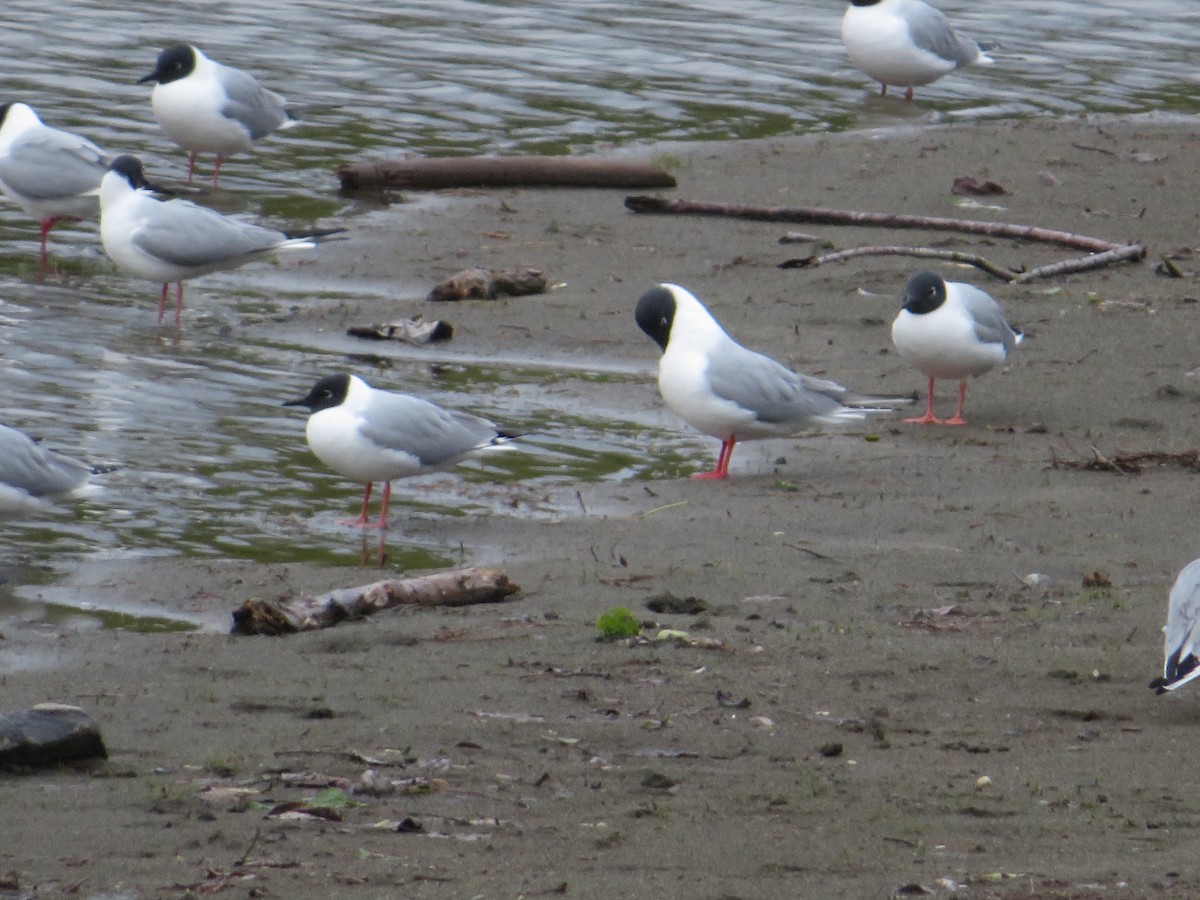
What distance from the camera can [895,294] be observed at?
37.4 ft

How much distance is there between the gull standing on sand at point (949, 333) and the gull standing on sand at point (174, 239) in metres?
4.46

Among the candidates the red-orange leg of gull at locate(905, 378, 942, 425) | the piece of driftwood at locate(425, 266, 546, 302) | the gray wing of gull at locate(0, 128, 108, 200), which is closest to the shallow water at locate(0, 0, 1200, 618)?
the gray wing of gull at locate(0, 128, 108, 200)

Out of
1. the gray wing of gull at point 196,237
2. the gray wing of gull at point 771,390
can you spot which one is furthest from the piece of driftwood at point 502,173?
the gray wing of gull at point 771,390

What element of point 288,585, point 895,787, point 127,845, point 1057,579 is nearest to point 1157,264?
point 1057,579

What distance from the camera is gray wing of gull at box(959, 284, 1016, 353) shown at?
9.51 m

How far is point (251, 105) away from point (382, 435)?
27.3 ft

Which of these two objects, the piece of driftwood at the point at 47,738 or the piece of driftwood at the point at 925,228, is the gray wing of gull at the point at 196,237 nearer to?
the piece of driftwood at the point at 925,228

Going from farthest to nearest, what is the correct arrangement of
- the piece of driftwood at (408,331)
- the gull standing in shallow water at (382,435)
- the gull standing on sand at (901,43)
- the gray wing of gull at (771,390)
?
the gull standing on sand at (901,43), the piece of driftwood at (408,331), the gray wing of gull at (771,390), the gull standing in shallow water at (382,435)

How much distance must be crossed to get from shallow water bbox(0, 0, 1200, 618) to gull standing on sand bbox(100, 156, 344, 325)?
31 cm

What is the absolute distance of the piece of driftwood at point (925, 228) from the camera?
11.5m

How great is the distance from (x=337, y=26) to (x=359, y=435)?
13.2 metres

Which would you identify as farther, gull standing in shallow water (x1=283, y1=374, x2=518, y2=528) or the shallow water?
the shallow water

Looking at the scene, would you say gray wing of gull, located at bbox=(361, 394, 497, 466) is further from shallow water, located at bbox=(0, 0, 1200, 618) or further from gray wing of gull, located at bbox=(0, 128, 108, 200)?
gray wing of gull, located at bbox=(0, 128, 108, 200)

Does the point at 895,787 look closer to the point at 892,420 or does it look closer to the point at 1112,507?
the point at 1112,507
